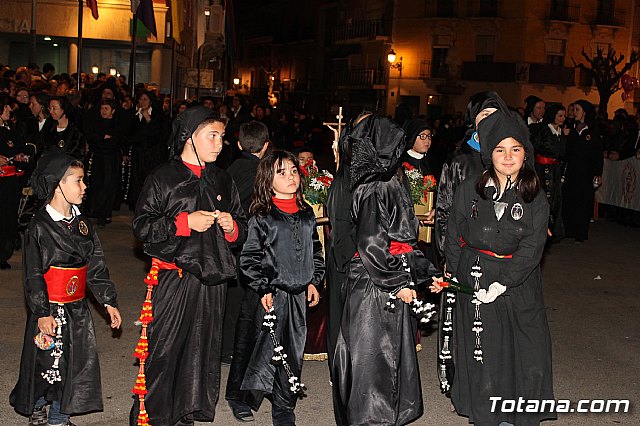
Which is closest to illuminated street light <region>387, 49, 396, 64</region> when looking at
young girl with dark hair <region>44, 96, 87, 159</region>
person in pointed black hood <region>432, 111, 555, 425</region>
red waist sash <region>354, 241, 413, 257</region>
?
young girl with dark hair <region>44, 96, 87, 159</region>

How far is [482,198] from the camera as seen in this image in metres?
6.02

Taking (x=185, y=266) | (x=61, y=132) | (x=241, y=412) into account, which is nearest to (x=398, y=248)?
(x=185, y=266)

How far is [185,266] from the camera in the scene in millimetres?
5727

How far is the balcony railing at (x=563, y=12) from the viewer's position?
52.2 meters

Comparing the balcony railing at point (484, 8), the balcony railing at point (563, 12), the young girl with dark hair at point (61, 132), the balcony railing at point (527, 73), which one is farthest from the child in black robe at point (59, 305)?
the balcony railing at point (563, 12)

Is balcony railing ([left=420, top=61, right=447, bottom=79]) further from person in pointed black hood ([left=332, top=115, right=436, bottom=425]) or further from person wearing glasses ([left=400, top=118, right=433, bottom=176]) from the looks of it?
person in pointed black hood ([left=332, top=115, right=436, bottom=425])

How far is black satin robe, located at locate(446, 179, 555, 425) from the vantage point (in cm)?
588

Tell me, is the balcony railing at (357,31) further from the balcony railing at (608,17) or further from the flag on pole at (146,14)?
the flag on pole at (146,14)

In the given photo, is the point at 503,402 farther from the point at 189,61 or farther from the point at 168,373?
the point at 189,61

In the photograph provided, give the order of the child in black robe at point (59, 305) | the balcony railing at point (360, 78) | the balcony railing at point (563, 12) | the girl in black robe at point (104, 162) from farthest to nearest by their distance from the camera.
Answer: the balcony railing at point (360, 78) < the balcony railing at point (563, 12) < the girl in black robe at point (104, 162) < the child in black robe at point (59, 305)

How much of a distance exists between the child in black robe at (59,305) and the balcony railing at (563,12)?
49.3m

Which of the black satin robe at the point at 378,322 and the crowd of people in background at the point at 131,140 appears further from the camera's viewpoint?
the crowd of people in background at the point at 131,140

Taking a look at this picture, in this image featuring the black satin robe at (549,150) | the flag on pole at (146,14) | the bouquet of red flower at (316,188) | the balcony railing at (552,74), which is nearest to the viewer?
the bouquet of red flower at (316,188)

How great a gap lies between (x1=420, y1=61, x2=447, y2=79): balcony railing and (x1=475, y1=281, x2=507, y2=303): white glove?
4874 centimetres
